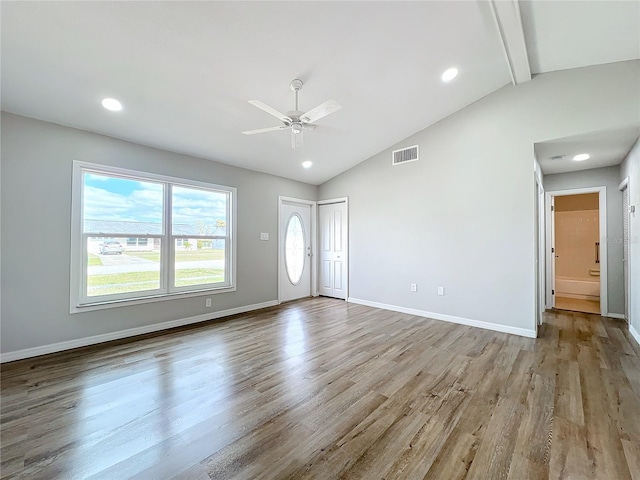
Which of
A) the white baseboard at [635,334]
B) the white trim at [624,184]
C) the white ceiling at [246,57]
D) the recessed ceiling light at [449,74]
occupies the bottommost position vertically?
the white baseboard at [635,334]

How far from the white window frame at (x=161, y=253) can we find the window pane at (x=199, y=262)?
68 mm

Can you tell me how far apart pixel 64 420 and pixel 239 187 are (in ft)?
12.0

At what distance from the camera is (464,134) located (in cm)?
401

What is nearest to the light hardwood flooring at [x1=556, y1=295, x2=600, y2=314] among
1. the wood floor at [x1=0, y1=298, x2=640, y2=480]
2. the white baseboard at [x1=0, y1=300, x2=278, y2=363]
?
the wood floor at [x1=0, y1=298, x2=640, y2=480]

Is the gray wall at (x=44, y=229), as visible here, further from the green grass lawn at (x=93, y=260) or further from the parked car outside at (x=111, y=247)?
the parked car outside at (x=111, y=247)

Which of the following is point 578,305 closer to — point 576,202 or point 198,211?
point 576,202

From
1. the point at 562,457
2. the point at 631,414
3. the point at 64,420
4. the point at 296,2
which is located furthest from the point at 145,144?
the point at 631,414

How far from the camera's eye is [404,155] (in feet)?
15.4

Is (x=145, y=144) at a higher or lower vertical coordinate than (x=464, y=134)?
lower

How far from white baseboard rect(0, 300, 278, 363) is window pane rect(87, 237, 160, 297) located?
0.53m

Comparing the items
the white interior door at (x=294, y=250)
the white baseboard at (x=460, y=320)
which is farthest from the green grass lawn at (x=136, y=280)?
the white baseboard at (x=460, y=320)

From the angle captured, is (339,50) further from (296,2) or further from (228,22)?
(228,22)

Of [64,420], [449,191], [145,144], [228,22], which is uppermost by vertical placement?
[228,22]

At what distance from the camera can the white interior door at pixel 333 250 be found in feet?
18.5
